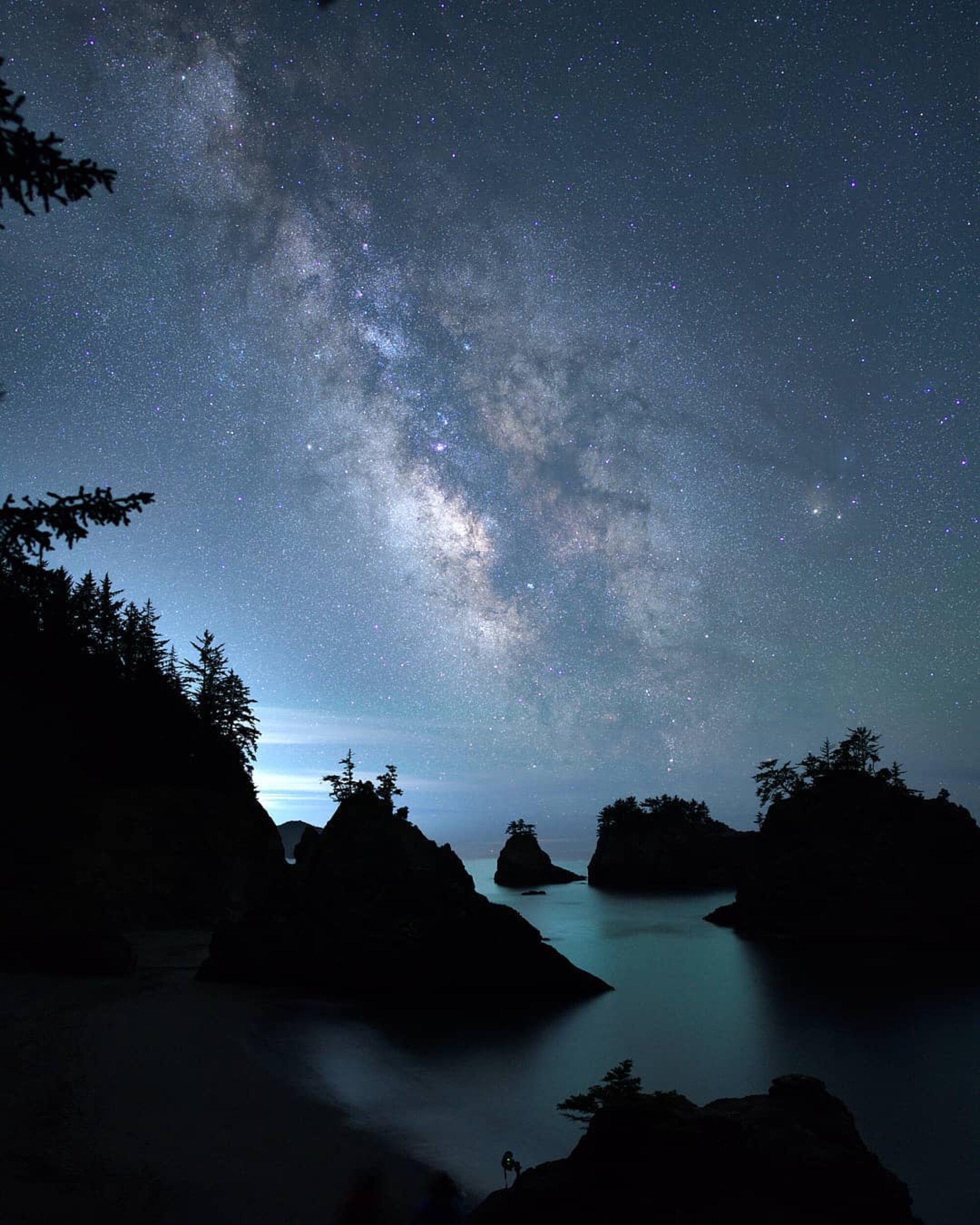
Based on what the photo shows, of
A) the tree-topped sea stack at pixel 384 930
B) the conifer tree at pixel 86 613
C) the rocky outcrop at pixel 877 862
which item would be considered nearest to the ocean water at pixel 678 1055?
the tree-topped sea stack at pixel 384 930

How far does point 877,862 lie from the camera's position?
61594 millimetres

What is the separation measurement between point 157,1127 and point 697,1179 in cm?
1253

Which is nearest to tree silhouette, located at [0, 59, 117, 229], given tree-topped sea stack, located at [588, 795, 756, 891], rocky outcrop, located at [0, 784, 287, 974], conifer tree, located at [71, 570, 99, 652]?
rocky outcrop, located at [0, 784, 287, 974]

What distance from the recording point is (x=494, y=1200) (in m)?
11.5

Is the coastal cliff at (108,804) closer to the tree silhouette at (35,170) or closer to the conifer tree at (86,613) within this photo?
the conifer tree at (86,613)

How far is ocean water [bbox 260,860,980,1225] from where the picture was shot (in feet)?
71.6

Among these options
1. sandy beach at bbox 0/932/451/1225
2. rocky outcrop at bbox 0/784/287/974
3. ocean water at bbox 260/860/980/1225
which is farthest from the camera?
rocky outcrop at bbox 0/784/287/974

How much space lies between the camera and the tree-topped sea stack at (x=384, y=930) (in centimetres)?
3531

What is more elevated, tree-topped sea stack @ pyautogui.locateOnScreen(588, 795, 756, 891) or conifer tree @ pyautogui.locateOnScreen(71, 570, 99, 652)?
conifer tree @ pyautogui.locateOnScreen(71, 570, 99, 652)

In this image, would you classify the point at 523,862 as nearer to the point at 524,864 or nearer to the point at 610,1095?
the point at 524,864

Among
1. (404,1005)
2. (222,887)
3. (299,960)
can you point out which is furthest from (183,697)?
(404,1005)

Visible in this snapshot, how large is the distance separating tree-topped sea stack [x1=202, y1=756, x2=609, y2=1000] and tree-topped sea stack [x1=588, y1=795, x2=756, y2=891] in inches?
4540

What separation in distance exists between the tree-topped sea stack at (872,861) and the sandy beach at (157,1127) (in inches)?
2147

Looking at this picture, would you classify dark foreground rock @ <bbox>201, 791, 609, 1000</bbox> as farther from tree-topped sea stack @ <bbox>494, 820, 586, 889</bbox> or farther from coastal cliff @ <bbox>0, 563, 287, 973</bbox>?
tree-topped sea stack @ <bbox>494, 820, 586, 889</bbox>
